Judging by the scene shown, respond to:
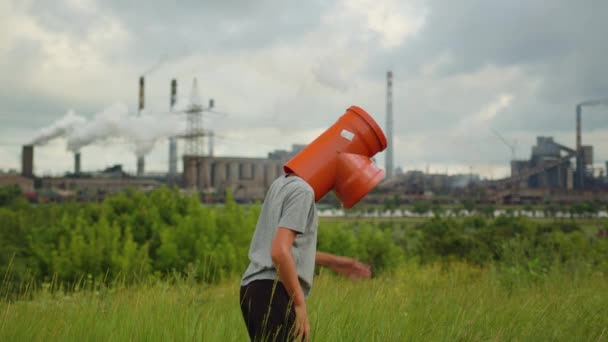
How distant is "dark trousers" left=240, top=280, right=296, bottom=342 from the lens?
138 inches

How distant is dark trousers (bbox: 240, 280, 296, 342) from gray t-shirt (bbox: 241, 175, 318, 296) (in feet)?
0.18

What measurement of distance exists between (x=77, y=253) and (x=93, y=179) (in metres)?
85.3

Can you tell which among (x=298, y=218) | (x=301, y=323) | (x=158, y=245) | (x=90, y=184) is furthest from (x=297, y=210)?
(x=90, y=184)

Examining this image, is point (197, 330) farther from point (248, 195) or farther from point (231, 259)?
point (248, 195)

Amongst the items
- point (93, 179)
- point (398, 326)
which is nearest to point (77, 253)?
point (398, 326)

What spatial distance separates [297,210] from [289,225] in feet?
0.30

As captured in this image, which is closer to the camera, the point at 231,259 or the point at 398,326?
the point at 398,326

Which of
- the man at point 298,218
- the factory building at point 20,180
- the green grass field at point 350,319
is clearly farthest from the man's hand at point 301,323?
the factory building at point 20,180

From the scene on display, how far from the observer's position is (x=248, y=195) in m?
98.3

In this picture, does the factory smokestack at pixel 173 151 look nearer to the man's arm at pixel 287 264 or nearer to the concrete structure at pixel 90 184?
the concrete structure at pixel 90 184

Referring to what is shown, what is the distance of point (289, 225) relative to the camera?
3.25 m

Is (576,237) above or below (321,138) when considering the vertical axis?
below

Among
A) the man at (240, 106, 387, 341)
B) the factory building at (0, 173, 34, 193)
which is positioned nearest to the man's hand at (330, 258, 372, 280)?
the man at (240, 106, 387, 341)

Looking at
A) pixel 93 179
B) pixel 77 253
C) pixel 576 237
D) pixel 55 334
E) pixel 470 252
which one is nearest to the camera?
pixel 55 334
